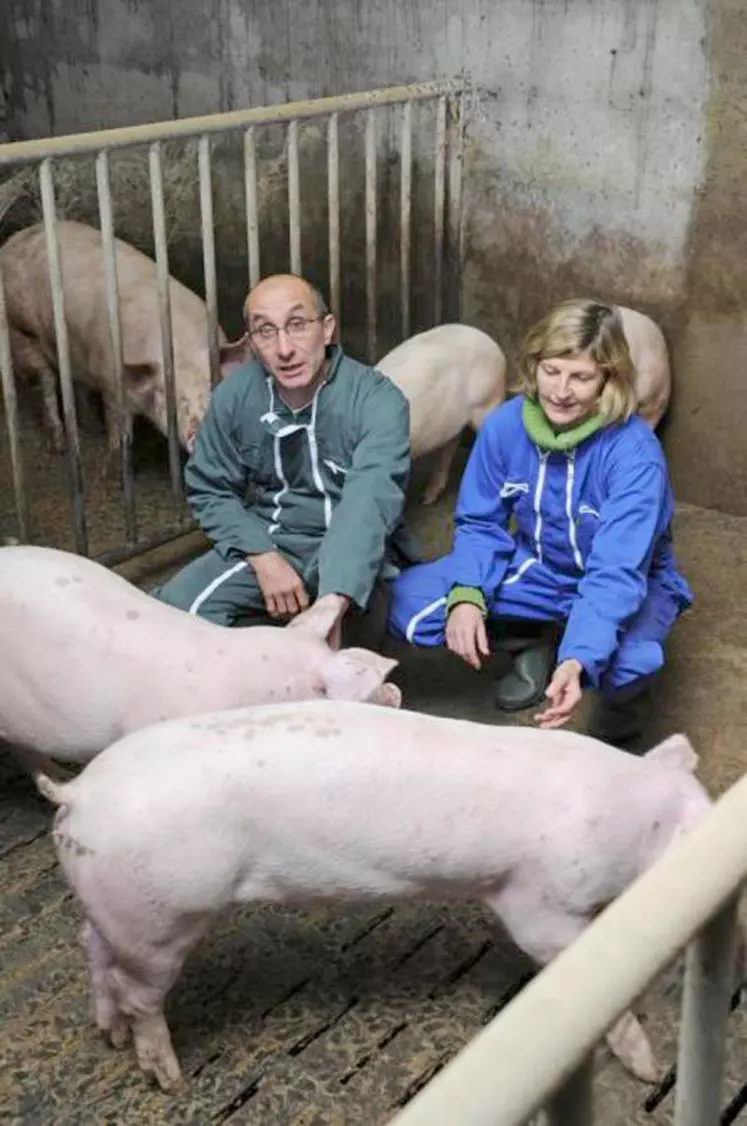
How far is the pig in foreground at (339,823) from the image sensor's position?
185cm

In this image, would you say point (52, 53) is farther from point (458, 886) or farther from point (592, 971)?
point (592, 971)

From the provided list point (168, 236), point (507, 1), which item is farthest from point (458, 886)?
point (168, 236)

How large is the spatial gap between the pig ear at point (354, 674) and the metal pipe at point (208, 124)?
1.61 meters

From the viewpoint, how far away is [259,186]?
4512 millimetres

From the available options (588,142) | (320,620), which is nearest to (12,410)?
(320,620)

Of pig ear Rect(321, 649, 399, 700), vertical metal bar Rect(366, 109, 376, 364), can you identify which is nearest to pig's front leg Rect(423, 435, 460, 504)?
vertical metal bar Rect(366, 109, 376, 364)

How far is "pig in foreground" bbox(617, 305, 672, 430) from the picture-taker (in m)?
3.87

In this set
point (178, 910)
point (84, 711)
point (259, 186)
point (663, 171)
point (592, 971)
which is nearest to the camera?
point (592, 971)

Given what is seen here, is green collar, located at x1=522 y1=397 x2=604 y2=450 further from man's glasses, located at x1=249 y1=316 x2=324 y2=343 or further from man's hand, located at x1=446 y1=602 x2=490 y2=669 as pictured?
man's glasses, located at x1=249 y1=316 x2=324 y2=343

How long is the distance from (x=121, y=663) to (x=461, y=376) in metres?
1.97

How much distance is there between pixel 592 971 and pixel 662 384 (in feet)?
11.0

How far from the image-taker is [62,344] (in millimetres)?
3447

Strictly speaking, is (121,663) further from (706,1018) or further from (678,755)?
(706,1018)

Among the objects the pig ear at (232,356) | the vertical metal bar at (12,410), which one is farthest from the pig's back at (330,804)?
the pig ear at (232,356)
